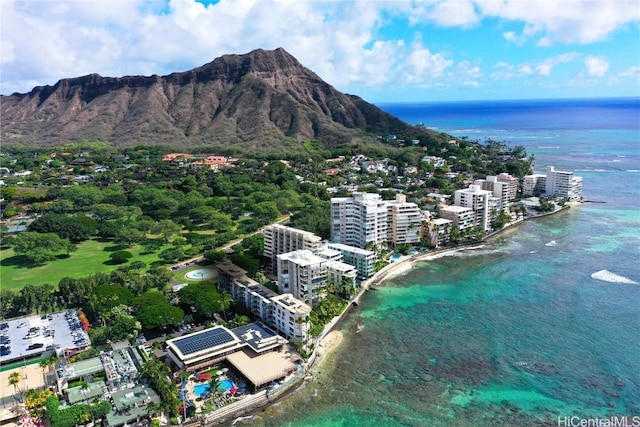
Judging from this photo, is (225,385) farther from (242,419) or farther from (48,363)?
(48,363)

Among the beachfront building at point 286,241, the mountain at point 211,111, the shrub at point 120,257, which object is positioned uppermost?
the mountain at point 211,111

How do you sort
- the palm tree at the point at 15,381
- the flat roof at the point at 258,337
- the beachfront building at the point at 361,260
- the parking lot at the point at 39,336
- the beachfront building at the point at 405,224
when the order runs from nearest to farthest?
the palm tree at the point at 15,381
the parking lot at the point at 39,336
the flat roof at the point at 258,337
the beachfront building at the point at 361,260
the beachfront building at the point at 405,224

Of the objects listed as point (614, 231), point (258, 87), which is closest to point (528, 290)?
point (614, 231)

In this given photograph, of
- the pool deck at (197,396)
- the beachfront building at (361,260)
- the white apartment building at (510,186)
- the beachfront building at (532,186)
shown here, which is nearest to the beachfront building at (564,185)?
the beachfront building at (532,186)

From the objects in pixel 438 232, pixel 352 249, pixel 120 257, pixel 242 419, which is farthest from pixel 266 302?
pixel 438 232

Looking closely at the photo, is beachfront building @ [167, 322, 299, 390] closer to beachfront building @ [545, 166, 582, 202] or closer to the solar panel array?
the solar panel array

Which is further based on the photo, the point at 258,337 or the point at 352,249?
the point at 352,249

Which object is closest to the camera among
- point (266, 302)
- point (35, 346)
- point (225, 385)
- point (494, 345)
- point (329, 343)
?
point (225, 385)

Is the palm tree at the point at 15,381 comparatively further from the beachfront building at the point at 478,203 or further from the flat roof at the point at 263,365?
the beachfront building at the point at 478,203
